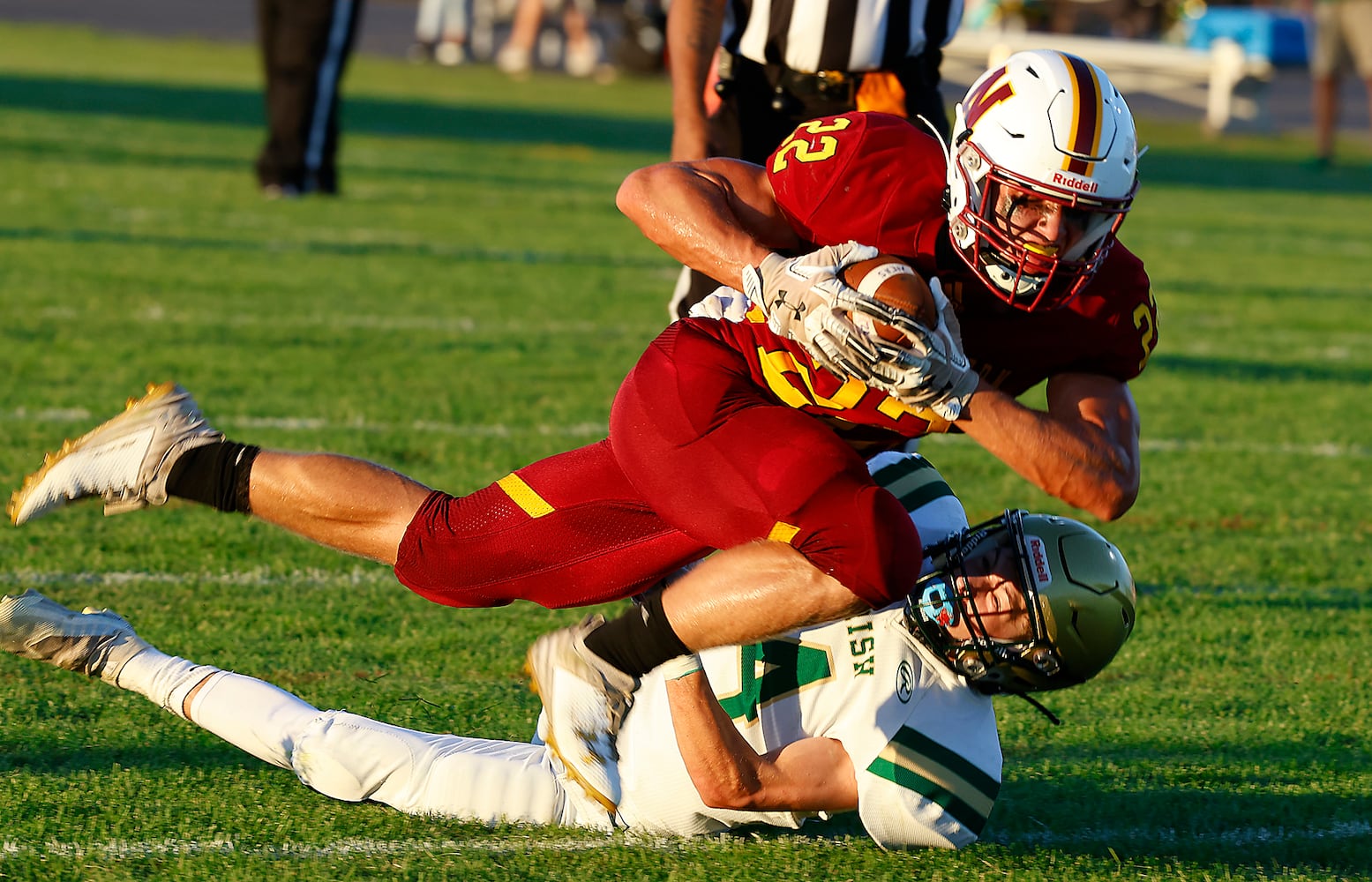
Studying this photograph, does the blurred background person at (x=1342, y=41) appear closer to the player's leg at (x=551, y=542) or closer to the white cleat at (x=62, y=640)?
the player's leg at (x=551, y=542)

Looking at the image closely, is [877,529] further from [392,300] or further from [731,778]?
[392,300]

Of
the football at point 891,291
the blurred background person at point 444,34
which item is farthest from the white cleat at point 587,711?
the blurred background person at point 444,34

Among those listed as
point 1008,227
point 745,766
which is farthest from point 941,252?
point 745,766

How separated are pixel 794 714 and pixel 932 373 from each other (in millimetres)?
698

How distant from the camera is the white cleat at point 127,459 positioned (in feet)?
11.3

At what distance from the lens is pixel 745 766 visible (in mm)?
2908

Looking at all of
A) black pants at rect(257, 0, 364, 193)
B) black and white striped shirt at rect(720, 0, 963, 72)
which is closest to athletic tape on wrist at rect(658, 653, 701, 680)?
black and white striped shirt at rect(720, 0, 963, 72)

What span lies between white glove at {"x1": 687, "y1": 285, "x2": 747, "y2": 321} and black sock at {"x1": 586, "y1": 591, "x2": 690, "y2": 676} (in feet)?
1.90

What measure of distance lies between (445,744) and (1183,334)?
5.63 meters

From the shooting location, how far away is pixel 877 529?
112 inches

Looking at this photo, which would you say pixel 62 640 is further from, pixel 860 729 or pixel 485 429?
pixel 485 429

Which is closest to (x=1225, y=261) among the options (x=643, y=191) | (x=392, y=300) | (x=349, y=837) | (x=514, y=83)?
(x=392, y=300)

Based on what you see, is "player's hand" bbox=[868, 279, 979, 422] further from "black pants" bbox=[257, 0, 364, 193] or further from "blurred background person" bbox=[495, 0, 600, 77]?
"blurred background person" bbox=[495, 0, 600, 77]

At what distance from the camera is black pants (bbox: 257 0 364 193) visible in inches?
387
